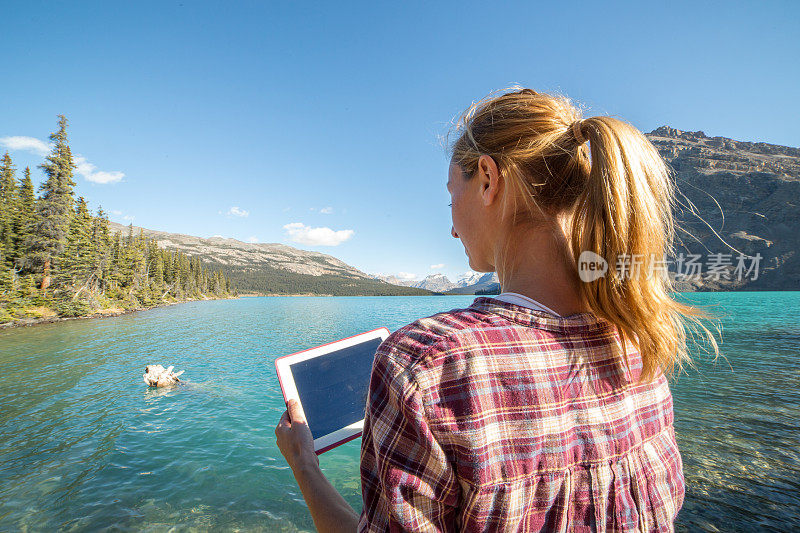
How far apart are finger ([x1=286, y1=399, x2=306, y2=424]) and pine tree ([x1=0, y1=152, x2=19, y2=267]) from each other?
43.4 meters

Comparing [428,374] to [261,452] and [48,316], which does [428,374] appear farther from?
[48,316]

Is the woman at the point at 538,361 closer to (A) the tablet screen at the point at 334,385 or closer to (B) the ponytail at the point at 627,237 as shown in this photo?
(B) the ponytail at the point at 627,237

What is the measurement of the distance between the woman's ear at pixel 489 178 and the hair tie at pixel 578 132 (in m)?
0.28

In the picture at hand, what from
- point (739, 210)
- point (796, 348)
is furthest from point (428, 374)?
→ point (739, 210)

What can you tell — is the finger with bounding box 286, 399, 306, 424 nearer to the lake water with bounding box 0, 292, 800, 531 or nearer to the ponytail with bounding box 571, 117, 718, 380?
the ponytail with bounding box 571, 117, 718, 380

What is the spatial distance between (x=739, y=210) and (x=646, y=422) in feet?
497

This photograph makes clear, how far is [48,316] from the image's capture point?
30.5 meters

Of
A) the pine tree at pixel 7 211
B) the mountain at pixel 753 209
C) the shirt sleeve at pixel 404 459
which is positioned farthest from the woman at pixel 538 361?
the mountain at pixel 753 209

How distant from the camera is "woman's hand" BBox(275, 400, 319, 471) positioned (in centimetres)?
127

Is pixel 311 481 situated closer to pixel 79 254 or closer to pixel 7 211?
pixel 7 211

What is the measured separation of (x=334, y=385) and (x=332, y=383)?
17 millimetres

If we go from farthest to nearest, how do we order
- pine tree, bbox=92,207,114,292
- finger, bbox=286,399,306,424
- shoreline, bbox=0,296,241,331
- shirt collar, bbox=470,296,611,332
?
pine tree, bbox=92,207,114,292 → shoreline, bbox=0,296,241,331 → finger, bbox=286,399,306,424 → shirt collar, bbox=470,296,611,332

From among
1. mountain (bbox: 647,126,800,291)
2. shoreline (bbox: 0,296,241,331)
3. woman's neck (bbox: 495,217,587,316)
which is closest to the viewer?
woman's neck (bbox: 495,217,587,316)

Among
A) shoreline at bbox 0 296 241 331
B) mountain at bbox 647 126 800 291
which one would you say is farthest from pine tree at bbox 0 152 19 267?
mountain at bbox 647 126 800 291
